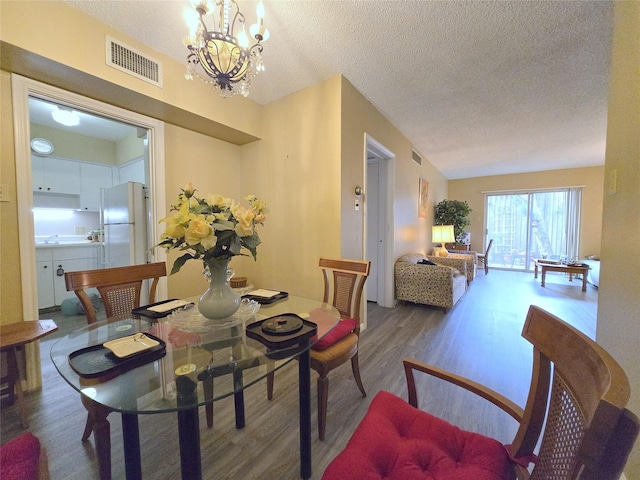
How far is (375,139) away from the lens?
3.05 m

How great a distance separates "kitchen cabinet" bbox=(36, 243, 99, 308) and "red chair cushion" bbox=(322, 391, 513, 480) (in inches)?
168

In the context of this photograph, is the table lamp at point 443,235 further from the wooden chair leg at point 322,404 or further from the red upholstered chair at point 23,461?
the red upholstered chair at point 23,461

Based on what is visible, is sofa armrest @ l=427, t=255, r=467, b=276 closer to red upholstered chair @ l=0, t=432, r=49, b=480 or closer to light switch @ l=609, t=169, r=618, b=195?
light switch @ l=609, t=169, r=618, b=195

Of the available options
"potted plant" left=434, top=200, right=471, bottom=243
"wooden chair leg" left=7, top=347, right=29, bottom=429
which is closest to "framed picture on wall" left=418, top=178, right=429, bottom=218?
"potted plant" left=434, top=200, right=471, bottom=243

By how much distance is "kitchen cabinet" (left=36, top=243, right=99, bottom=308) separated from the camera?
318cm

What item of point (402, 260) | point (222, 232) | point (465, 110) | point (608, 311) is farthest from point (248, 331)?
point (465, 110)

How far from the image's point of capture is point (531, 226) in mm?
6418

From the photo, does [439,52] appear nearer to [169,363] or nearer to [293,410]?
[169,363]

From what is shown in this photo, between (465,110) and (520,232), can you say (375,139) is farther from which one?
(520,232)

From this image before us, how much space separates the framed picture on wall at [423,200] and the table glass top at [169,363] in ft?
14.1

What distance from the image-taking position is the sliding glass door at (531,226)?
5.97 metres

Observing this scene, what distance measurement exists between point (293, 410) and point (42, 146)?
194 inches

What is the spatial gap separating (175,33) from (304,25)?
3.27 feet

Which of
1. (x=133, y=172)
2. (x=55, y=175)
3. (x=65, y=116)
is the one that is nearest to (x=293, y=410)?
(x=65, y=116)
